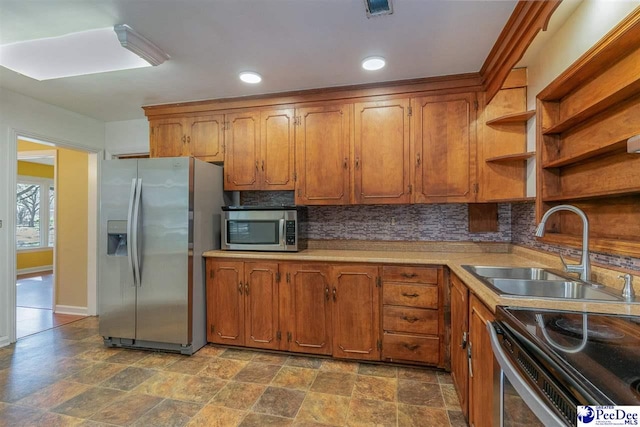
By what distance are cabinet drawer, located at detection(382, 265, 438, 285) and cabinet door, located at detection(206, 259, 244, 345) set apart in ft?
4.20

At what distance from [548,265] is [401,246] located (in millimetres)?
1158

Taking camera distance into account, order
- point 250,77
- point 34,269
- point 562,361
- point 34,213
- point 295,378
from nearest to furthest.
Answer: point 562,361
point 295,378
point 250,77
point 34,269
point 34,213

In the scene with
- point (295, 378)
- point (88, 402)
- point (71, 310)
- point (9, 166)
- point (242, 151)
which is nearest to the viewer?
point (88, 402)

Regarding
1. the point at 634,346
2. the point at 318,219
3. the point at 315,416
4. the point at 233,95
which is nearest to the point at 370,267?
the point at 318,219

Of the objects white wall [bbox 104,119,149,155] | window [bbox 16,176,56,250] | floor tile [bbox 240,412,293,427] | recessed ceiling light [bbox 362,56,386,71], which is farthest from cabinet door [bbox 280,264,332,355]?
window [bbox 16,176,56,250]

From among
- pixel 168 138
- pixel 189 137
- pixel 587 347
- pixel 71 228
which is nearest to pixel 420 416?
pixel 587 347

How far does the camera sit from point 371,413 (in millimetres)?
1845

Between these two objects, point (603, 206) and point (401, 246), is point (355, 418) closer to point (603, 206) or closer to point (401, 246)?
point (401, 246)

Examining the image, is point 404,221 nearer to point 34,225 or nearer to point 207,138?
point 207,138

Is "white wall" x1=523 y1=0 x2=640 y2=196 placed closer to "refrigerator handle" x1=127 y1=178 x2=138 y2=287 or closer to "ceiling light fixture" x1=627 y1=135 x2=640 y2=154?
"ceiling light fixture" x1=627 y1=135 x2=640 y2=154

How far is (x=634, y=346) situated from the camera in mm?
861

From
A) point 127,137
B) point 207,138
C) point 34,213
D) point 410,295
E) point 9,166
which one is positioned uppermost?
point 127,137

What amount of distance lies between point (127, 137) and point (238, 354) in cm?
293

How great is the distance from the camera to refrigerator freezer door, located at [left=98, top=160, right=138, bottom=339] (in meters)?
2.69
